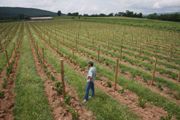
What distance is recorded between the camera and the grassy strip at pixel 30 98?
299 inches

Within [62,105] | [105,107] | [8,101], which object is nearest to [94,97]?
[105,107]

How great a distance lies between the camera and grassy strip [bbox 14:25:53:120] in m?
7.60

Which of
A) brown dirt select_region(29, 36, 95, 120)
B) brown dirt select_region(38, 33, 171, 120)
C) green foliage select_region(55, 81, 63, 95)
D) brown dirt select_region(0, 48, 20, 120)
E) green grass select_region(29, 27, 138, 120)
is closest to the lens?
green grass select_region(29, 27, 138, 120)

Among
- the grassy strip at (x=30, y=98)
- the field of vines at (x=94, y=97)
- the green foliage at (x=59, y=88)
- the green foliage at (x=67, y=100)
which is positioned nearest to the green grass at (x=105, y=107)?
the field of vines at (x=94, y=97)

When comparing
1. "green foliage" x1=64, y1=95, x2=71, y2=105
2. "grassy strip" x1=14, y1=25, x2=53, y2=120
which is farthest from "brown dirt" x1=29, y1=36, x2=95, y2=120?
"grassy strip" x1=14, y1=25, x2=53, y2=120

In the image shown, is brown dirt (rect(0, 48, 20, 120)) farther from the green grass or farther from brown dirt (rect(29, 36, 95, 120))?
the green grass

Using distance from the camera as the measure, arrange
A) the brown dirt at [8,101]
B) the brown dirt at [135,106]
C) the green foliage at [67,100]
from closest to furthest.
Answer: the brown dirt at [135,106], the brown dirt at [8,101], the green foliage at [67,100]

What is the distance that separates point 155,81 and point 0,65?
39.7 ft

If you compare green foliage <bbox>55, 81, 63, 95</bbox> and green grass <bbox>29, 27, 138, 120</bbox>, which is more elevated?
green foliage <bbox>55, 81, 63, 95</bbox>

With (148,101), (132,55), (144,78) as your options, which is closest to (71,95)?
(148,101)

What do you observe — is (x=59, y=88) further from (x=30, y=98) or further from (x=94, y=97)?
(x=94, y=97)

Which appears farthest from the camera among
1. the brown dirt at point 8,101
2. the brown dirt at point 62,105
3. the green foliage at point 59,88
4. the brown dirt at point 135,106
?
the green foliage at point 59,88

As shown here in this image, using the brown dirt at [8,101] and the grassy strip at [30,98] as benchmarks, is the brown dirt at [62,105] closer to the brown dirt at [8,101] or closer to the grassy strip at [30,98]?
the grassy strip at [30,98]

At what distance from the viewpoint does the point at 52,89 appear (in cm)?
1014
